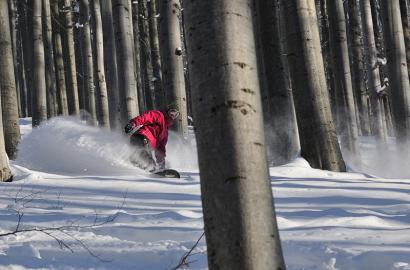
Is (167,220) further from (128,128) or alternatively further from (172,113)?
(172,113)

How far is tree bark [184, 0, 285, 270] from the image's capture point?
174 centimetres

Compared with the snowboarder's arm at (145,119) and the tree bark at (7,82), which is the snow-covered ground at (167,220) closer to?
the snowboarder's arm at (145,119)

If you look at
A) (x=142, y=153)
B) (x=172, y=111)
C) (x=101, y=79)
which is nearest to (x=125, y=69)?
(x=172, y=111)

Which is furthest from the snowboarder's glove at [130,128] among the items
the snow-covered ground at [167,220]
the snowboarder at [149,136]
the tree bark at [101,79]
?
the tree bark at [101,79]

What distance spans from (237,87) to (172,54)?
21.5 ft

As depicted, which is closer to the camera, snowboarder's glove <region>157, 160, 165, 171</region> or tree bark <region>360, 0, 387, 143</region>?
snowboarder's glove <region>157, 160, 165, 171</region>

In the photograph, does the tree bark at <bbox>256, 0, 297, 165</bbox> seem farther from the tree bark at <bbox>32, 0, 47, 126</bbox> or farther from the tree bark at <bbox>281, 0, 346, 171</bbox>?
the tree bark at <bbox>32, 0, 47, 126</bbox>

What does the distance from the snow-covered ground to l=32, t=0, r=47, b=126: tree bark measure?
5407 mm

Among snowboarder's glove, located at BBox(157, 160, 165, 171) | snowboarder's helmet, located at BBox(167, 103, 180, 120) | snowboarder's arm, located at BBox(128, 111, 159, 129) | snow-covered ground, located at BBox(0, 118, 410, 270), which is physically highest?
snowboarder's helmet, located at BBox(167, 103, 180, 120)

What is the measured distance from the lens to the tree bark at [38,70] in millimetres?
11625

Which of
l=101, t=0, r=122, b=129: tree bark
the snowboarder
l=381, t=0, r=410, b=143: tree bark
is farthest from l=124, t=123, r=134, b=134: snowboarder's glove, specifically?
l=381, t=0, r=410, b=143: tree bark

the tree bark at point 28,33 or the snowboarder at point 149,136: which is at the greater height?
the tree bark at point 28,33

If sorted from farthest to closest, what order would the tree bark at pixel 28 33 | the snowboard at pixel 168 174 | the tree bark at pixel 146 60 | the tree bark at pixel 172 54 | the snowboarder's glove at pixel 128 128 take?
the tree bark at pixel 146 60 < the tree bark at pixel 28 33 < the tree bark at pixel 172 54 < the snowboarder's glove at pixel 128 128 < the snowboard at pixel 168 174

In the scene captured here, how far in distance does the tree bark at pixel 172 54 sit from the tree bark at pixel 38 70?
4568mm
